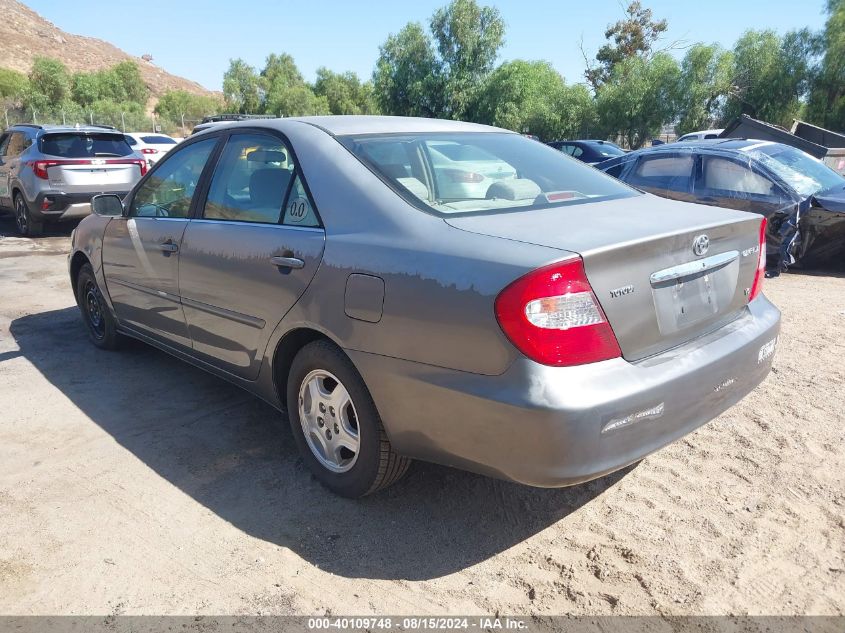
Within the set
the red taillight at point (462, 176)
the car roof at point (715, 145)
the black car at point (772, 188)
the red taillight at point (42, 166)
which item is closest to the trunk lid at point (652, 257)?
the red taillight at point (462, 176)

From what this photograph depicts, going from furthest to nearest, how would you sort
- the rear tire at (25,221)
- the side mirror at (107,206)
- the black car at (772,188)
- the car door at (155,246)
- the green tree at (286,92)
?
the green tree at (286,92), the rear tire at (25,221), the black car at (772,188), the side mirror at (107,206), the car door at (155,246)

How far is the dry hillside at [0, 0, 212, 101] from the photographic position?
87.1 m

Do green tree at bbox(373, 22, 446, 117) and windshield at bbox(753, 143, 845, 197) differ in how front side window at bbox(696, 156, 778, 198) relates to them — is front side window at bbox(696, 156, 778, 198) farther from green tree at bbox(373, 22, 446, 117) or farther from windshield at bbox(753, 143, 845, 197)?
green tree at bbox(373, 22, 446, 117)

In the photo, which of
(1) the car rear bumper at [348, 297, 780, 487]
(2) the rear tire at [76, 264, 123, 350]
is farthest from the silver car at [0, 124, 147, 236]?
(1) the car rear bumper at [348, 297, 780, 487]

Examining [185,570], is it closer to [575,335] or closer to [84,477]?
[84,477]

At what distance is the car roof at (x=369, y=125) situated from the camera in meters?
3.28

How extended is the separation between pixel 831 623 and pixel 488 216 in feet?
6.03

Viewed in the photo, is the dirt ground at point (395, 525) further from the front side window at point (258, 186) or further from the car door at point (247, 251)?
the front side window at point (258, 186)

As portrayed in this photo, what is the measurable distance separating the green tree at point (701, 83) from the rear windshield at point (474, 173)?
119 ft

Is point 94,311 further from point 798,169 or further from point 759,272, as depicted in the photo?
point 798,169

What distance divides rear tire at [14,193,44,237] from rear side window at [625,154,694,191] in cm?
914

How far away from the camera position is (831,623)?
2.21m

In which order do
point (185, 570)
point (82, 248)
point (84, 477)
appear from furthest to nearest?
point (82, 248) → point (84, 477) → point (185, 570)

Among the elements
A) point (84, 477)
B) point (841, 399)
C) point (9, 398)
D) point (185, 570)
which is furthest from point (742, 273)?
point (9, 398)
